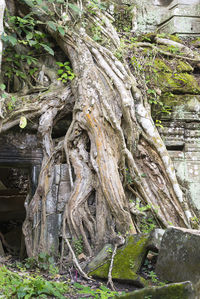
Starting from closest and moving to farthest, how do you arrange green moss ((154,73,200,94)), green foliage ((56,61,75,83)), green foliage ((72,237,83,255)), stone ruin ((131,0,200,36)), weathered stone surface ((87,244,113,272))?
weathered stone surface ((87,244,113,272)), green foliage ((72,237,83,255)), green foliage ((56,61,75,83)), green moss ((154,73,200,94)), stone ruin ((131,0,200,36))

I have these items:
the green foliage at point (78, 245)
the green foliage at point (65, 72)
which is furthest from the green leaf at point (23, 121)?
the green foliage at point (78, 245)

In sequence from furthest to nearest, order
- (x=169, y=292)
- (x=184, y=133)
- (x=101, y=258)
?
(x=184, y=133) < (x=101, y=258) < (x=169, y=292)

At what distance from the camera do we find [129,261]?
2.88 meters

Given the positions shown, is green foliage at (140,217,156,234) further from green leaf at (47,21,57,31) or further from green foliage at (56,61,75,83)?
green leaf at (47,21,57,31)

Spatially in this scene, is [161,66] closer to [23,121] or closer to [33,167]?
[23,121]

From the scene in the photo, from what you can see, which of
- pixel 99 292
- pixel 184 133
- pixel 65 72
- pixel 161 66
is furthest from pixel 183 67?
pixel 99 292

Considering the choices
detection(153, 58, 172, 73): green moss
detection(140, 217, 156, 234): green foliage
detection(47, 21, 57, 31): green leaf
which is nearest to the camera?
detection(140, 217, 156, 234): green foliage

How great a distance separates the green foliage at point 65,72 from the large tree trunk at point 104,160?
77 millimetres

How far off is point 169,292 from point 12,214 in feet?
15.9

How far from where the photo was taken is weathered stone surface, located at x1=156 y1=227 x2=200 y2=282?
2336 mm

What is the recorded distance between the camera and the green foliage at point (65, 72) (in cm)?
419

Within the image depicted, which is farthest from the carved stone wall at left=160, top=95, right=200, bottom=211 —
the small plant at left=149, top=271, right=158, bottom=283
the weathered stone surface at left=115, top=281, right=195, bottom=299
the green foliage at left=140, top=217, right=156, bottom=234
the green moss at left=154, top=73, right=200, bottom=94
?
the weathered stone surface at left=115, top=281, right=195, bottom=299

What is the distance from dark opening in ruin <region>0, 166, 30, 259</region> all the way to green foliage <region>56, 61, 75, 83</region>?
1.23 metres

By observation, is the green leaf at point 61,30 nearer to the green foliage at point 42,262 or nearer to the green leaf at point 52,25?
the green leaf at point 52,25
